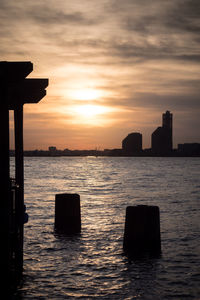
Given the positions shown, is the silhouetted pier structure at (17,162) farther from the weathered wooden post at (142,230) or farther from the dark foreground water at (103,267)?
the weathered wooden post at (142,230)

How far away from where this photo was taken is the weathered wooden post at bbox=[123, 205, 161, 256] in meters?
11.2

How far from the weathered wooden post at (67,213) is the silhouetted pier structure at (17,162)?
4.75 m

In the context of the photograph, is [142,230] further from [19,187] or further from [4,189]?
[4,189]

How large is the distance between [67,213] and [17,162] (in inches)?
211

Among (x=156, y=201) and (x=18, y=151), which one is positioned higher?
(x=18, y=151)

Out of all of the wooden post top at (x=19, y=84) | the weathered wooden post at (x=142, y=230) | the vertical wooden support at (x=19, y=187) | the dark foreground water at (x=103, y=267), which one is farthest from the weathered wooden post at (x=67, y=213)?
the wooden post top at (x=19, y=84)

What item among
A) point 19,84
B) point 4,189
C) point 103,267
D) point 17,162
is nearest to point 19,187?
point 17,162

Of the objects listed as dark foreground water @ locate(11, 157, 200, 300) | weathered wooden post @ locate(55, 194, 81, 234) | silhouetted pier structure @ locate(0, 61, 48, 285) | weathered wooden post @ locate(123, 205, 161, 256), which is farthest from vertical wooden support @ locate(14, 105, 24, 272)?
weathered wooden post @ locate(55, 194, 81, 234)

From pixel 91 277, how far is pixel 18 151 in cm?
357

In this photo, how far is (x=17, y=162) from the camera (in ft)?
31.4

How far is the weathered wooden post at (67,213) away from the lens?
46.7 ft

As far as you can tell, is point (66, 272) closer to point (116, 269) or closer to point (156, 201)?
point (116, 269)

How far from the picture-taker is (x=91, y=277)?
33.9 feet

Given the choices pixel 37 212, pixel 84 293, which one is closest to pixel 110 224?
pixel 37 212
